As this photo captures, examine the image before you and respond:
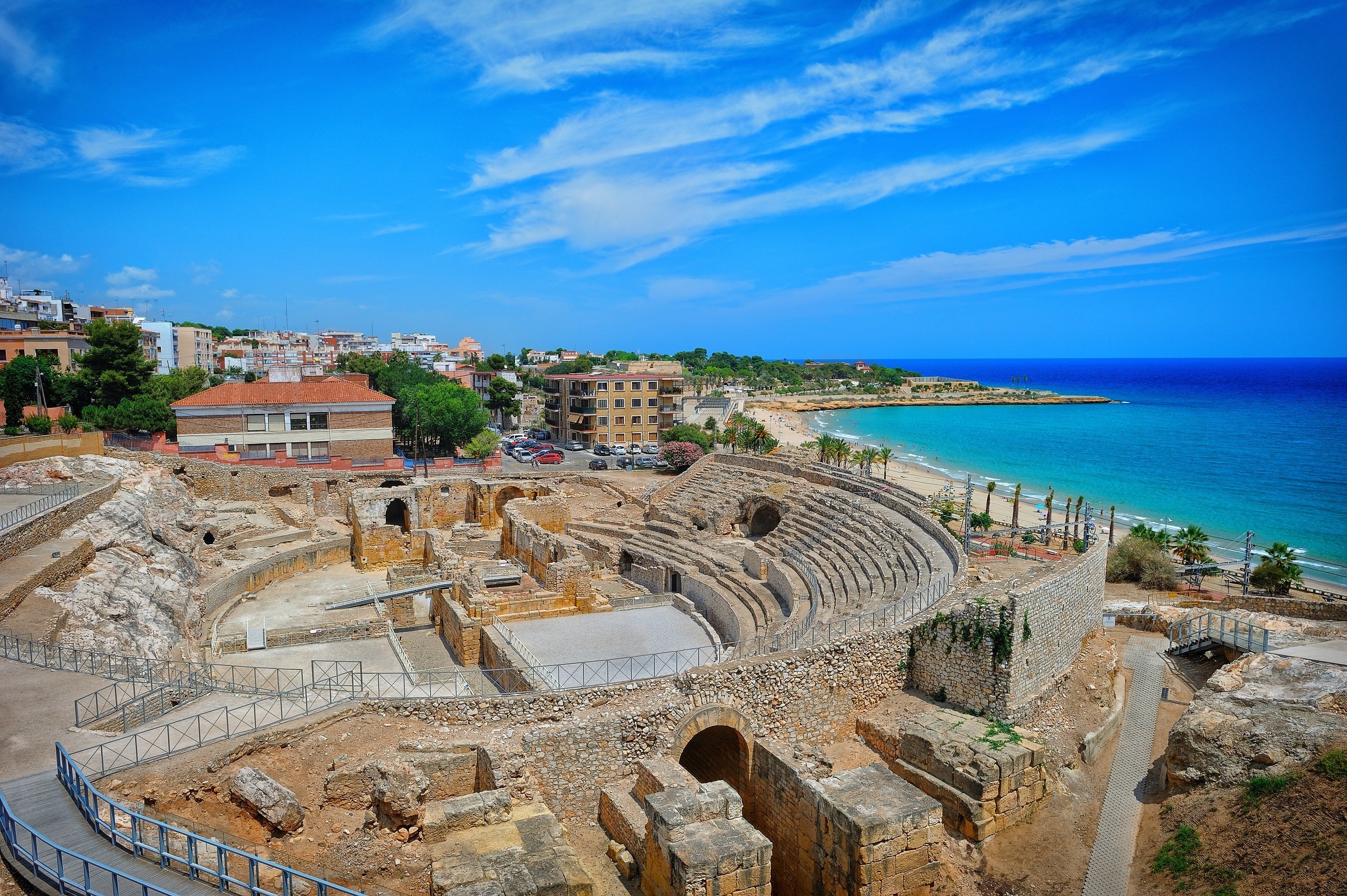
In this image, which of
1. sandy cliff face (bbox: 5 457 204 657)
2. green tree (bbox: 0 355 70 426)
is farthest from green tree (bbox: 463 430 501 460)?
green tree (bbox: 0 355 70 426)

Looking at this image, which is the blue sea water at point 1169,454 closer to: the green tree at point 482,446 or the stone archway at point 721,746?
the stone archway at point 721,746

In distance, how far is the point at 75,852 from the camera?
8836mm

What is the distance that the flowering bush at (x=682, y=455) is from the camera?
159ft

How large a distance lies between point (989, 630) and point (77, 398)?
182ft

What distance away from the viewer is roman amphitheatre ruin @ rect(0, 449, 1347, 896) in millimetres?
11094

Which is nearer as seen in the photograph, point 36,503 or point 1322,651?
point 1322,651

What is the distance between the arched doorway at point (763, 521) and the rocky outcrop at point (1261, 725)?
20.6 meters

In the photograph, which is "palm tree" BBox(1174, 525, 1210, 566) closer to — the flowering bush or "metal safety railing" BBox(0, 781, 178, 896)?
the flowering bush

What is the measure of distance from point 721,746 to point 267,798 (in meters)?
8.54

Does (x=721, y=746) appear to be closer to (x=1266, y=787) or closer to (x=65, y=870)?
(x=1266, y=787)

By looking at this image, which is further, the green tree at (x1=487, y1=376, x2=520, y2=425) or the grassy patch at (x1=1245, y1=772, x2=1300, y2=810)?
the green tree at (x1=487, y1=376, x2=520, y2=425)

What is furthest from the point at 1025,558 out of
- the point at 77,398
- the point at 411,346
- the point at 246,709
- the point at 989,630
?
the point at 411,346

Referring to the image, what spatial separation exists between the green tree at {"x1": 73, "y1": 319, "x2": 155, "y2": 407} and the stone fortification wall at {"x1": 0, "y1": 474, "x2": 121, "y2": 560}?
81.6 feet

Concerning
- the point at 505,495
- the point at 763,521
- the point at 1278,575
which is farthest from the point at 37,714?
the point at 1278,575
